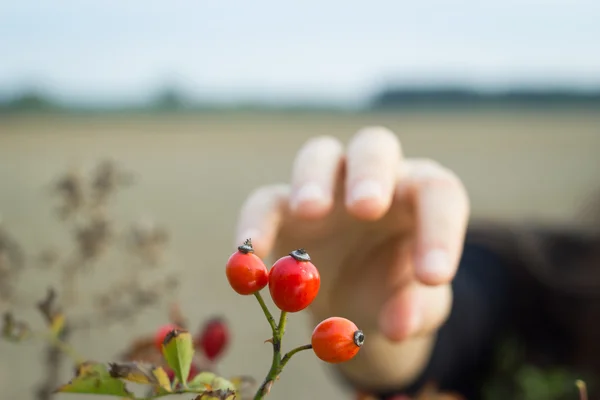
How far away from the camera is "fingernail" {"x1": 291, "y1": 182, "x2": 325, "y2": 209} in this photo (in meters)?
0.67

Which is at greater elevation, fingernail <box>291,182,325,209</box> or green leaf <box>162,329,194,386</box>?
fingernail <box>291,182,325,209</box>

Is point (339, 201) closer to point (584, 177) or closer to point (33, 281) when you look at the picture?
point (33, 281)

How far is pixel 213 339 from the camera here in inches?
20.6

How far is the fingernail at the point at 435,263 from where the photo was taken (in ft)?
1.93

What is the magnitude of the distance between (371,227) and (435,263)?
0.97 feet

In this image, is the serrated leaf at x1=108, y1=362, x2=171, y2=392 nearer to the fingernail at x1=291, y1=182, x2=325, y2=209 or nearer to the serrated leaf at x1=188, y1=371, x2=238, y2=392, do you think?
the serrated leaf at x1=188, y1=371, x2=238, y2=392

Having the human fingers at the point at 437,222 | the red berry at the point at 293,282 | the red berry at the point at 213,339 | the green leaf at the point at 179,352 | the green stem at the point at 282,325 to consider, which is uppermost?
the human fingers at the point at 437,222

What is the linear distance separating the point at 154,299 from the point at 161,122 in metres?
15.1

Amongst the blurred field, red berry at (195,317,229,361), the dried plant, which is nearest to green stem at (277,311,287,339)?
red berry at (195,317,229,361)

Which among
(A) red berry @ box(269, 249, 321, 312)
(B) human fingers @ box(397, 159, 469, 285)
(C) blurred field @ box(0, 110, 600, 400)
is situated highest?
(C) blurred field @ box(0, 110, 600, 400)

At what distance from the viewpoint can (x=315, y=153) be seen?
29.9 inches

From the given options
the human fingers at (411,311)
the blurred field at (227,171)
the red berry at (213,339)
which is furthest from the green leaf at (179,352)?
the blurred field at (227,171)

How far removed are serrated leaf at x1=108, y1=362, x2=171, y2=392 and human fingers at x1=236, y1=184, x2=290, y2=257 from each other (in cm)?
33

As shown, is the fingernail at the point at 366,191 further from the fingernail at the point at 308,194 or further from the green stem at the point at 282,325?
the green stem at the point at 282,325
